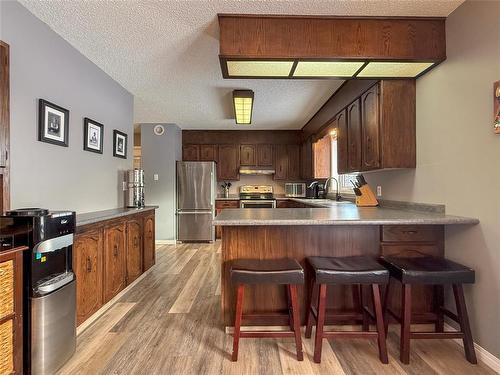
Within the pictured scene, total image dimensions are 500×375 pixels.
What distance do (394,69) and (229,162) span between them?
425 centimetres

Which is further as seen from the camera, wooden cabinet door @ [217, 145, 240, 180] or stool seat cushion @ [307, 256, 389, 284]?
wooden cabinet door @ [217, 145, 240, 180]

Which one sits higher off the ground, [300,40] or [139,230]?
[300,40]

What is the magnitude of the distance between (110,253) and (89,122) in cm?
132

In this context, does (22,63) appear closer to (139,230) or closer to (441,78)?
(139,230)

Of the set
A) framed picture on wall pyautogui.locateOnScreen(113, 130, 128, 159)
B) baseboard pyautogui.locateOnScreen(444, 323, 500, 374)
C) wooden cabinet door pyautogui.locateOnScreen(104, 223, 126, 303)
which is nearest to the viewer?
baseboard pyautogui.locateOnScreen(444, 323, 500, 374)

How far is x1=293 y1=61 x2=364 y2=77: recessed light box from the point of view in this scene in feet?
7.27

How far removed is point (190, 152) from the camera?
20.1ft

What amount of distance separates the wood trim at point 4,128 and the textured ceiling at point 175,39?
0.50 meters

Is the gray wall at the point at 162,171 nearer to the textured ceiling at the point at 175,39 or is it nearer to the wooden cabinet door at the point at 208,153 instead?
the wooden cabinet door at the point at 208,153

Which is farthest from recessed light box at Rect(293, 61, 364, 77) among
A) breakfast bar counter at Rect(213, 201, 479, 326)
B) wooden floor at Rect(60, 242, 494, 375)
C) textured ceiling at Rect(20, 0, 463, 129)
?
wooden floor at Rect(60, 242, 494, 375)

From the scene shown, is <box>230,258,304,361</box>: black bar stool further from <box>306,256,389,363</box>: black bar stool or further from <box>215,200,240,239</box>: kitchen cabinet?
<box>215,200,240,239</box>: kitchen cabinet

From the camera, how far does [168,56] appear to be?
2.69m

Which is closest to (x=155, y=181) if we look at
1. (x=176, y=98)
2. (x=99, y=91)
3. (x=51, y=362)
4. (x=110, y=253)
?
(x=176, y=98)

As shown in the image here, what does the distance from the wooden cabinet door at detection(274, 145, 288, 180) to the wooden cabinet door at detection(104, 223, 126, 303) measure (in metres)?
4.00
